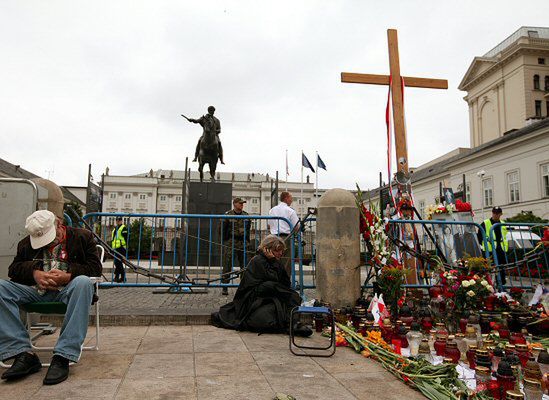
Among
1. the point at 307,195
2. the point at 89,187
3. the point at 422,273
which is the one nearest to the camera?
the point at 422,273

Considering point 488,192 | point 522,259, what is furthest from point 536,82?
point 522,259

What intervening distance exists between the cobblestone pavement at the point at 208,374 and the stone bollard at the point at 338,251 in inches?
58.0

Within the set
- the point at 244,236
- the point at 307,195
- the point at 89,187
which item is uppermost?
the point at 307,195

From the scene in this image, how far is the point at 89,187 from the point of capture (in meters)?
14.5

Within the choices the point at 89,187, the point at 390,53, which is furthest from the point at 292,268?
the point at 89,187

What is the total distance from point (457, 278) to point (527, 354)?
232 centimetres


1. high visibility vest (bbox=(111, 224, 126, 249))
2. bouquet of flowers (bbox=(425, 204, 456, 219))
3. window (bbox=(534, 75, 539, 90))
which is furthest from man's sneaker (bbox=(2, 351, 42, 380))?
window (bbox=(534, 75, 539, 90))

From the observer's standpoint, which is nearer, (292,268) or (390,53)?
(292,268)

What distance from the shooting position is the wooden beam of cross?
823 centimetres

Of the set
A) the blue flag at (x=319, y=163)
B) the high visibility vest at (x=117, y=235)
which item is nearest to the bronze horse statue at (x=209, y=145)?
the high visibility vest at (x=117, y=235)

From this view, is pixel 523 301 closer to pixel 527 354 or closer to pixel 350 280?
pixel 350 280

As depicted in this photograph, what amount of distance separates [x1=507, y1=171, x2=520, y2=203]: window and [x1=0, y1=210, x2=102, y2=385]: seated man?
37872 mm

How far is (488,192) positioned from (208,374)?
41.5 m

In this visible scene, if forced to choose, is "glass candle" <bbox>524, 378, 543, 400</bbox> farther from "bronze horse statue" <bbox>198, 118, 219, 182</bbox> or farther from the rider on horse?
the rider on horse
